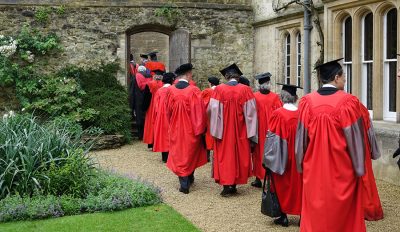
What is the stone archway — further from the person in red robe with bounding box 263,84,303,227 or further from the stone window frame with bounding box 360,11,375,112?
the person in red robe with bounding box 263,84,303,227

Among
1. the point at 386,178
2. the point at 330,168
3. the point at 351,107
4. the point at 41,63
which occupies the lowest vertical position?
the point at 386,178

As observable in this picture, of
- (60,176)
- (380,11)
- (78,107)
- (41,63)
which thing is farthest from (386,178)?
(41,63)

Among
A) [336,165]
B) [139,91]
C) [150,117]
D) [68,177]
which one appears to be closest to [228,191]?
[68,177]

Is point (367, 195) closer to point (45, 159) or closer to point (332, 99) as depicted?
point (332, 99)

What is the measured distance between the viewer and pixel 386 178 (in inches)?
346

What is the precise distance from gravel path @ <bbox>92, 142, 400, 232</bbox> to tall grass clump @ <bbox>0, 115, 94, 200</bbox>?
133cm

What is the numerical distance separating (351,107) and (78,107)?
933cm

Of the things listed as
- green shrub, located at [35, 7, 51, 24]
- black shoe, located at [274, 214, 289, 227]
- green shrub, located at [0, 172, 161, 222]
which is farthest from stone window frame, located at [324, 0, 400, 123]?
green shrub, located at [35, 7, 51, 24]

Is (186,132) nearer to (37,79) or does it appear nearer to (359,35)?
(359,35)

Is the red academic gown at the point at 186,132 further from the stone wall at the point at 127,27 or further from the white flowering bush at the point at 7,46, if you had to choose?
the stone wall at the point at 127,27

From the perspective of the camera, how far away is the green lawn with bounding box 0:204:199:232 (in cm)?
601

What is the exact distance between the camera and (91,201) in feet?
22.3

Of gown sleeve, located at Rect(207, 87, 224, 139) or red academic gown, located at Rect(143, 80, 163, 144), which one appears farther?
red academic gown, located at Rect(143, 80, 163, 144)

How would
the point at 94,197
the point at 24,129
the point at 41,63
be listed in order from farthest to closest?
the point at 41,63 → the point at 24,129 → the point at 94,197
